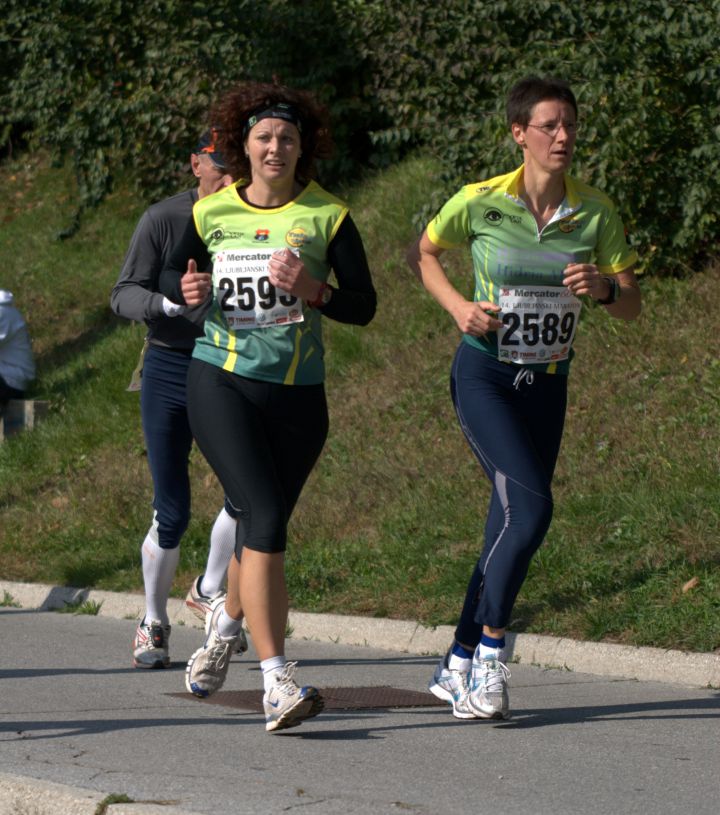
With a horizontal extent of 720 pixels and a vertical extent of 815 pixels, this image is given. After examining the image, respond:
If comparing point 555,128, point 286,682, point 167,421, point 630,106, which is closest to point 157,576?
point 167,421

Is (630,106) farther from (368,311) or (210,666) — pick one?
(210,666)

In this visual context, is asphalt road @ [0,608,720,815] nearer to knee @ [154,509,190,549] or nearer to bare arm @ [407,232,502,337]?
knee @ [154,509,190,549]

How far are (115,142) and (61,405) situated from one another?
365 cm

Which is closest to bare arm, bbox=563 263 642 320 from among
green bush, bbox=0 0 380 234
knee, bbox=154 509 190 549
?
knee, bbox=154 509 190 549

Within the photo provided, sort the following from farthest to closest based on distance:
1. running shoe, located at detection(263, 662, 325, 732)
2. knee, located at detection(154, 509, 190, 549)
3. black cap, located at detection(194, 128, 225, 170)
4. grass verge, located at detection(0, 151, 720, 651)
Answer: grass verge, located at detection(0, 151, 720, 651) < knee, located at detection(154, 509, 190, 549) < black cap, located at detection(194, 128, 225, 170) < running shoe, located at detection(263, 662, 325, 732)

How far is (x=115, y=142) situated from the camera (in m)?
16.6

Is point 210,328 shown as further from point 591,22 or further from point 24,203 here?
point 24,203

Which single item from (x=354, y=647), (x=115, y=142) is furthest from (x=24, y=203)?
(x=354, y=647)

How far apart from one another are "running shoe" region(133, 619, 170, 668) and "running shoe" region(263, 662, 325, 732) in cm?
202

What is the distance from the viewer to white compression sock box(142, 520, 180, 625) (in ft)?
23.4

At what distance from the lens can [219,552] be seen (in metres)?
7.22

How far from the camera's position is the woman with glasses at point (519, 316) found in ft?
17.8

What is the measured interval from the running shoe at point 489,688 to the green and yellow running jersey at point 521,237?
1045mm

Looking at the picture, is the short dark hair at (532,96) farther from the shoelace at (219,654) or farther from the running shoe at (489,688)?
the shoelace at (219,654)
